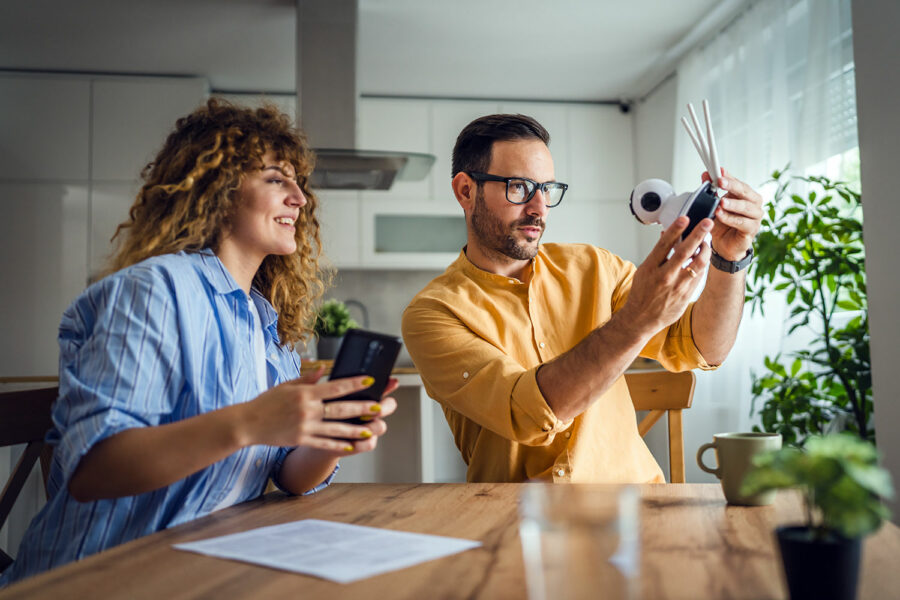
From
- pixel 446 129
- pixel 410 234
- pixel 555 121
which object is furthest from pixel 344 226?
pixel 555 121

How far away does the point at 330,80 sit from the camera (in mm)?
3521

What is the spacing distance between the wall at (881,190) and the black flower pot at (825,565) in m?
1.75

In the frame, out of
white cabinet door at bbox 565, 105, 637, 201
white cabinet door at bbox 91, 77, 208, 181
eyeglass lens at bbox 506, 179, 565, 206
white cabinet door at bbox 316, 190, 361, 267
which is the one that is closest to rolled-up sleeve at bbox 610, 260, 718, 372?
eyeglass lens at bbox 506, 179, 565, 206

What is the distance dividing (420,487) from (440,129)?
12.3ft

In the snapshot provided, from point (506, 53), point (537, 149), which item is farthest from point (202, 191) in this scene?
point (506, 53)

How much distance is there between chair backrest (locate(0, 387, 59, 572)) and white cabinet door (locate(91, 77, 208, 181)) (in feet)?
10.9

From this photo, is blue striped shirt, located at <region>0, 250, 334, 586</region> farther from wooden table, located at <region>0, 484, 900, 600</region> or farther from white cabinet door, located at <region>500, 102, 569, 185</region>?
white cabinet door, located at <region>500, 102, 569, 185</region>

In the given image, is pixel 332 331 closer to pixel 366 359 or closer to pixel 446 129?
pixel 446 129

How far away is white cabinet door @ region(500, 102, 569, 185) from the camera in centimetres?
477

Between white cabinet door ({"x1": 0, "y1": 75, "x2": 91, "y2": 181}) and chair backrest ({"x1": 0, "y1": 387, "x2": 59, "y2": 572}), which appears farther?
white cabinet door ({"x1": 0, "y1": 75, "x2": 91, "y2": 181})

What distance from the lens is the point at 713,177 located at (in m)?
1.22

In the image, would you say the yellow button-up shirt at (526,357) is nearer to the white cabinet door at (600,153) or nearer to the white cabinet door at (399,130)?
the white cabinet door at (399,130)

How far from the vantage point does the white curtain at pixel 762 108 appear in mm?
2750

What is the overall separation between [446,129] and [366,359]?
3922 mm
